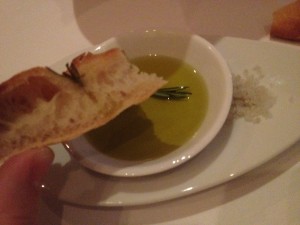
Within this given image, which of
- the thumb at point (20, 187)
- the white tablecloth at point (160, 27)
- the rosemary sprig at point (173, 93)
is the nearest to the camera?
the thumb at point (20, 187)

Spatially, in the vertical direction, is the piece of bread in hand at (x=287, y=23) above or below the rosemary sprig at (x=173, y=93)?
above

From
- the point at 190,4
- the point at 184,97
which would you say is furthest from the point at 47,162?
the point at 190,4

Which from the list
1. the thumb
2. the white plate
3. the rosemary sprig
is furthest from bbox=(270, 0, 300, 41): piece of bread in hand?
the thumb

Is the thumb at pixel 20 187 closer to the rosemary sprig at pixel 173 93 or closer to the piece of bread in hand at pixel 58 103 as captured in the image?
the piece of bread in hand at pixel 58 103

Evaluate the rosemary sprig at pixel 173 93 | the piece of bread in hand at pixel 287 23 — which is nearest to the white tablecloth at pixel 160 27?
the piece of bread in hand at pixel 287 23

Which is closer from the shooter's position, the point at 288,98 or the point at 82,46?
the point at 288,98

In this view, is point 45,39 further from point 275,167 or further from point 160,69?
point 275,167
